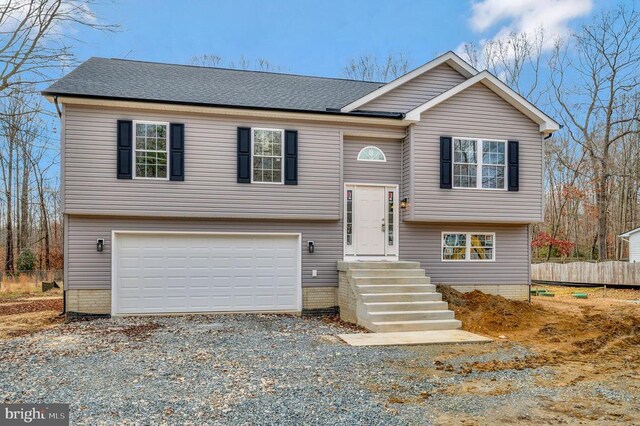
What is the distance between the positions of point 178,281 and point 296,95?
5.61 m

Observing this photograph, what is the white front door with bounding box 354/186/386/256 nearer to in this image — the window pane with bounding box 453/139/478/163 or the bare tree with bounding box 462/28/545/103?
the window pane with bounding box 453/139/478/163

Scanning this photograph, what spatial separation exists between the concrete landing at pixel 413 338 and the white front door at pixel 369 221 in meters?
3.07

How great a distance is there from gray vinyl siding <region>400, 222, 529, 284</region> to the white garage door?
3.03 m

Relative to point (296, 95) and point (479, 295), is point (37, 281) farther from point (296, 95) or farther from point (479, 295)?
point (479, 295)

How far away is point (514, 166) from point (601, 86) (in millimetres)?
17415

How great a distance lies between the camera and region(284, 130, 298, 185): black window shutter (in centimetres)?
1043

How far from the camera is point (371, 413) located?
424cm

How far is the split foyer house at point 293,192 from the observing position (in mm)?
9609

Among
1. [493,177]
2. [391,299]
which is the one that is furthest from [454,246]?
[391,299]

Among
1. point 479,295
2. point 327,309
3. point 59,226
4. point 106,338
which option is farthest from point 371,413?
point 59,226

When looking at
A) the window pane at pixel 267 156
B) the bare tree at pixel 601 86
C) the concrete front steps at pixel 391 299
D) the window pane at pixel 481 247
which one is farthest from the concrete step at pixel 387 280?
the bare tree at pixel 601 86

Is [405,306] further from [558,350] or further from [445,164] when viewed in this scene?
[445,164]

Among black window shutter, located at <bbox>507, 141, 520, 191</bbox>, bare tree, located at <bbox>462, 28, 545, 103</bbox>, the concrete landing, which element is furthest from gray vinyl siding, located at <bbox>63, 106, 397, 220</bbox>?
bare tree, located at <bbox>462, 28, 545, 103</bbox>

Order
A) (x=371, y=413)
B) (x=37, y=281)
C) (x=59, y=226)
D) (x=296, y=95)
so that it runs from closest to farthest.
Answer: (x=371, y=413) → (x=296, y=95) → (x=37, y=281) → (x=59, y=226)
